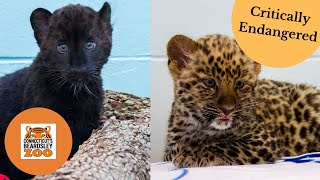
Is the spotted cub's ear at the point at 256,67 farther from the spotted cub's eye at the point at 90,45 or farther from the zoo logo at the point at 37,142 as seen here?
the zoo logo at the point at 37,142

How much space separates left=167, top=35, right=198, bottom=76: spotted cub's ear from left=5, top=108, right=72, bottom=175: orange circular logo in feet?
1.42

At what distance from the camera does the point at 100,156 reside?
1136 millimetres

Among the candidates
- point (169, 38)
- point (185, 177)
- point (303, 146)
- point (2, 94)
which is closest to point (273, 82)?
point (303, 146)

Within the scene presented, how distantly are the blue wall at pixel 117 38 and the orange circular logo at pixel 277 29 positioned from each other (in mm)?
442

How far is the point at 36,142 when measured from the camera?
3.68 ft

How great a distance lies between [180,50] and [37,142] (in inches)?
19.9

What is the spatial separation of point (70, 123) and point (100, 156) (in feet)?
0.32

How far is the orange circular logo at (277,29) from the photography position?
4.88 feet

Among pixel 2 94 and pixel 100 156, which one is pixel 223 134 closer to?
pixel 100 156

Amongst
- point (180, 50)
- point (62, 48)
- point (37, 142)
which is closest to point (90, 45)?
point (62, 48)

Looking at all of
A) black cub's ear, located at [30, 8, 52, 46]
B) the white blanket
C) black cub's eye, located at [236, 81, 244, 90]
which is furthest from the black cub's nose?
black cub's eye, located at [236, 81, 244, 90]

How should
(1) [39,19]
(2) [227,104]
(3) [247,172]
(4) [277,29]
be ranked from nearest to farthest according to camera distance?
(1) [39,19] → (3) [247,172] → (2) [227,104] → (4) [277,29]

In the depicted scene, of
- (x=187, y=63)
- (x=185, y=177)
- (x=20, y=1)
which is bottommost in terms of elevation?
(x=185, y=177)

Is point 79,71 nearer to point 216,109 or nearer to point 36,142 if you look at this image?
point 36,142
